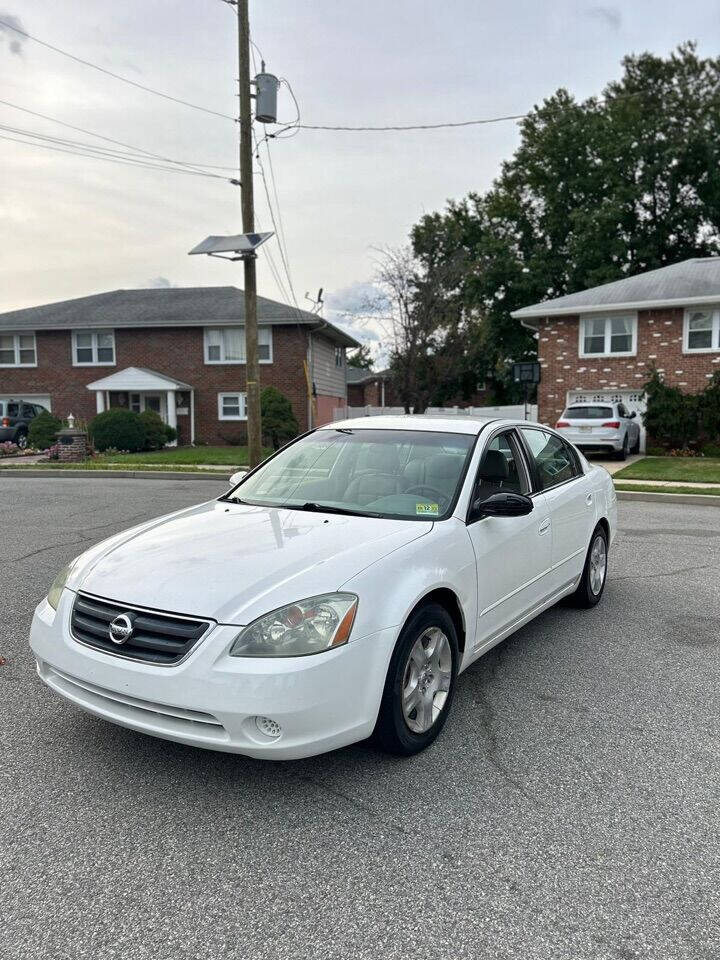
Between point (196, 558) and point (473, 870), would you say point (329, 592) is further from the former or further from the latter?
point (473, 870)

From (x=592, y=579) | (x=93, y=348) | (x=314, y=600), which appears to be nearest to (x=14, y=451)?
(x=93, y=348)

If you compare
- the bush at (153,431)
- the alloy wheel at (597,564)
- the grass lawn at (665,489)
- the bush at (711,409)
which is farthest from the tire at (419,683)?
the bush at (153,431)

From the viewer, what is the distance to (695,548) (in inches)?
323

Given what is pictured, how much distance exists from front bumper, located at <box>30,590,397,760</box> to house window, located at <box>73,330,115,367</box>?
2926 centimetres

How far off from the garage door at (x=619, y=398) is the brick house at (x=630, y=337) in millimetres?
32

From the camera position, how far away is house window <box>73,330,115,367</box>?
98.5 feet

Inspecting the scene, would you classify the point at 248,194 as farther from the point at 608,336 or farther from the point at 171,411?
the point at 171,411

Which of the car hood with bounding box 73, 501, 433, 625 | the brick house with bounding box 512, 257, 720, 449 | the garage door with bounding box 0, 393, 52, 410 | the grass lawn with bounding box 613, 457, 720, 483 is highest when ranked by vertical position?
the brick house with bounding box 512, 257, 720, 449

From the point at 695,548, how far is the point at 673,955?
6769 millimetres

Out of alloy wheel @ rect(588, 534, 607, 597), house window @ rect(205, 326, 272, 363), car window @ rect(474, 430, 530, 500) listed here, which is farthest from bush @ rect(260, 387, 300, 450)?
car window @ rect(474, 430, 530, 500)

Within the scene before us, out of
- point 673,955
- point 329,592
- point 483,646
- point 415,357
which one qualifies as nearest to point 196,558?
point 329,592

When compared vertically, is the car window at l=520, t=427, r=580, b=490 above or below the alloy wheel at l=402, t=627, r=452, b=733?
above

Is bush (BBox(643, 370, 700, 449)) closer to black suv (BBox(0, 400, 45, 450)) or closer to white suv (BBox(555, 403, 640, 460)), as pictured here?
white suv (BBox(555, 403, 640, 460))

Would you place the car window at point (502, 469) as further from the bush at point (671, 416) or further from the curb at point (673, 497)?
the bush at point (671, 416)
